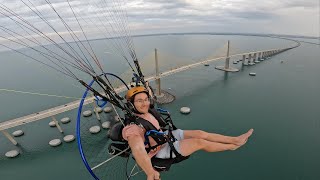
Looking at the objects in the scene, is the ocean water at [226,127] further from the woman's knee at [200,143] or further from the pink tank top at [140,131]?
the woman's knee at [200,143]

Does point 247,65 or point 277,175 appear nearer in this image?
point 277,175

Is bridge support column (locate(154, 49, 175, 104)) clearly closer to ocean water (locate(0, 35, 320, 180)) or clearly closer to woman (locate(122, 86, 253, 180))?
ocean water (locate(0, 35, 320, 180))

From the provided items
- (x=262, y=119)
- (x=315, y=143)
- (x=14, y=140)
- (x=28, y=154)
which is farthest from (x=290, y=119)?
(x=14, y=140)

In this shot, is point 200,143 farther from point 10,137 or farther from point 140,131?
point 10,137

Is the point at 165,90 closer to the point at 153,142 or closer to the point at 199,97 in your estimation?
the point at 199,97

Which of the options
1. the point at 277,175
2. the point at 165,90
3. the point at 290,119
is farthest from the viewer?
the point at 165,90

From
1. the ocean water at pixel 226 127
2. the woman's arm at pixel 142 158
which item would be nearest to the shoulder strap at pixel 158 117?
the woman's arm at pixel 142 158

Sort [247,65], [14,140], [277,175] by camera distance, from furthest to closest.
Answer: [247,65] → [14,140] → [277,175]

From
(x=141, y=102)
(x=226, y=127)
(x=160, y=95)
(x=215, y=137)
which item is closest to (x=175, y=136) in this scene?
(x=215, y=137)

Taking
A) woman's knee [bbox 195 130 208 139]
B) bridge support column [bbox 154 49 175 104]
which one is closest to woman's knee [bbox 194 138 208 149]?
woman's knee [bbox 195 130 208 139]
